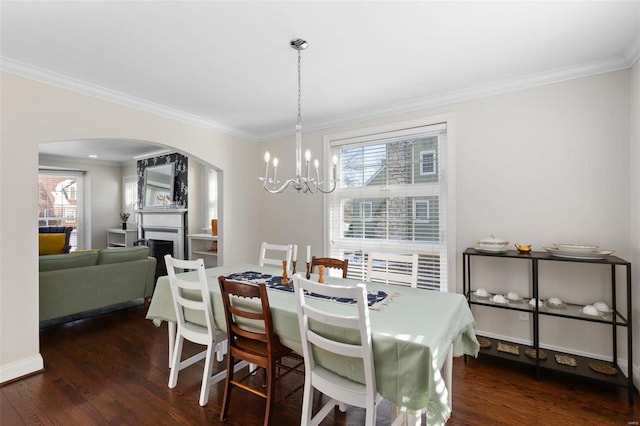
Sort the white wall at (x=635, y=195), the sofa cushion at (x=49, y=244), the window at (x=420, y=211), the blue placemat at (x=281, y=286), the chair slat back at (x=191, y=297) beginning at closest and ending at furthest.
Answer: the blue placemat at (x=281, y=286) → the chair slat back at (x=191, y=297) → the white wall at (x=635, y=195) → the window at (x=420, y=211) → the sofa cushion at (x=49, y=244)

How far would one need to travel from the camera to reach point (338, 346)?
4.96 feet

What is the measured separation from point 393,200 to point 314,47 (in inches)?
76.3

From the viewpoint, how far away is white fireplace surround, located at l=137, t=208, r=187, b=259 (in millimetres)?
5785

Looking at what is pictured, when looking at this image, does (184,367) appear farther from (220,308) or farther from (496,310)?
(496,310)

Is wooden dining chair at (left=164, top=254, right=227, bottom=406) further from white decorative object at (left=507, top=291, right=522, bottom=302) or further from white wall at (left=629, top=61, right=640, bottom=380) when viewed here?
white wall at (left=629, top=61, right=640, bottom=380)

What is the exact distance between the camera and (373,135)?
3691mm

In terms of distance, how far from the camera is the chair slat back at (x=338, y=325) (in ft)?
4.68

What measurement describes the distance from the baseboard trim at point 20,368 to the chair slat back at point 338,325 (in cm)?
254

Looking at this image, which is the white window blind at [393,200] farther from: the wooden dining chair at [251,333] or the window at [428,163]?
the wooden dining chair at [251,333]

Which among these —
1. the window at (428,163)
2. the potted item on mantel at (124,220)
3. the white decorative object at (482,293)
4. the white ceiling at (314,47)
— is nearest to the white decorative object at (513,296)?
the white decorative object at (482,293)

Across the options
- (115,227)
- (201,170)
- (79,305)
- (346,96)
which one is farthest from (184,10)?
(115,227)

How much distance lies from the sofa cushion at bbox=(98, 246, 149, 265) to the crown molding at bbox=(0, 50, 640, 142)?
182 centimetres

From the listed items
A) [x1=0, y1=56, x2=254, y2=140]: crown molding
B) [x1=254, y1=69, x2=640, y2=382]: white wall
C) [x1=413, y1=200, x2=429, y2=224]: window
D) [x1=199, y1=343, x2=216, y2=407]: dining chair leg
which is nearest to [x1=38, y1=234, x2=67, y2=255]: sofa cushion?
[x1=0, y1=56, x2=254, y2=140]: crown molding

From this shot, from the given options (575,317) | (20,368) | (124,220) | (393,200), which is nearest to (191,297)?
(20,368)
